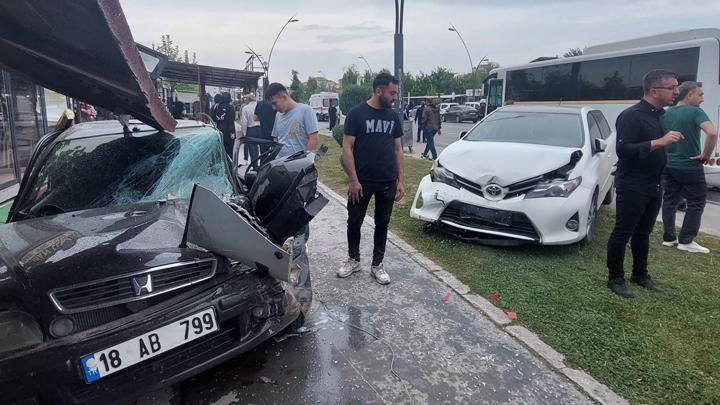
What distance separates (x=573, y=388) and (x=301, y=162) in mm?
2180

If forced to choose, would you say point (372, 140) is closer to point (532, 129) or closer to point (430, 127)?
point (532, 129)

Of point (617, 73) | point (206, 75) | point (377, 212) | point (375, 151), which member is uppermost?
point (206, 75)

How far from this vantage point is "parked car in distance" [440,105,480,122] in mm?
35656

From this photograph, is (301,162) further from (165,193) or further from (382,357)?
(382,357)

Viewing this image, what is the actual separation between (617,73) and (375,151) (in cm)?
1074

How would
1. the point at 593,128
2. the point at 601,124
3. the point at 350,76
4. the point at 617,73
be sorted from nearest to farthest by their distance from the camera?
the point at 593,128 < the point at 601,124 < the point at 617,73 < the point at 350,76

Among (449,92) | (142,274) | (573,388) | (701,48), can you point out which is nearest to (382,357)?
(573,388)

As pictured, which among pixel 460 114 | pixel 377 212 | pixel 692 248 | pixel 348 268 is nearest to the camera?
pixel 377 212

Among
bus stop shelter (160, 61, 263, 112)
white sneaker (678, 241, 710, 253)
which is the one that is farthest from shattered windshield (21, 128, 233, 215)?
bus stop shelter (160, 61, 263, 112)

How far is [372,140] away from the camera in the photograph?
13.3 feet

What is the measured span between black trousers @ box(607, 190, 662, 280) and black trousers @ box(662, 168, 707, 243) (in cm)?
151

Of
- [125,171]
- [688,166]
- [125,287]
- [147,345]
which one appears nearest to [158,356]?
[147,345]

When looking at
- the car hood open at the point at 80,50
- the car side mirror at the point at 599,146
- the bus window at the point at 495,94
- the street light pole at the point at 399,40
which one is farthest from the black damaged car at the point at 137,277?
the bus window at the point at 495,94

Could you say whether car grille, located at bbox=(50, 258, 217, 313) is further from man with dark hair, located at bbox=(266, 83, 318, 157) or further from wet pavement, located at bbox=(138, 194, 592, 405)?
man with dark hair, located at bbox=(266, 83, 318, 157)
